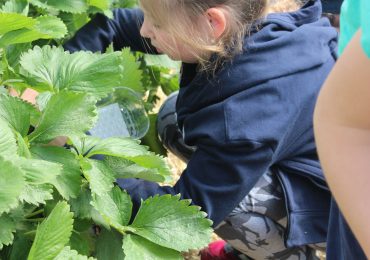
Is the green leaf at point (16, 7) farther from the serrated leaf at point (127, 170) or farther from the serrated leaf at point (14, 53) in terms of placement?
the serrated leaf at point (127, 170)

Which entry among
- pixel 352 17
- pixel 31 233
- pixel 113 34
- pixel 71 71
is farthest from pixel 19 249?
pixel 113 34

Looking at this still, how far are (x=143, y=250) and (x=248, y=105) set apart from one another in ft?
1.01

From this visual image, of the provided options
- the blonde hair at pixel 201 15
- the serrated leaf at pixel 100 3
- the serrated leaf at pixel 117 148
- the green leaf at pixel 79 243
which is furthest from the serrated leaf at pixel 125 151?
the serrated leaf at pixel 100 3

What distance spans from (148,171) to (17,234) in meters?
0.19

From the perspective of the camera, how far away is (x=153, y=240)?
78cm

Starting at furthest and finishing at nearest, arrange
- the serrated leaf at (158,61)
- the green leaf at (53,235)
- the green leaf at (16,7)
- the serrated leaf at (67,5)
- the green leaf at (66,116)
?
1. the serrated leaf at (158,61)
2. the serrated leaf at (67,5)
3. the green leaf at (16,7)
4. the green leaf at (66,116)
5. the green leaf at (53,235)

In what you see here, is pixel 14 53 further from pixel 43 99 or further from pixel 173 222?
pixel 173 222

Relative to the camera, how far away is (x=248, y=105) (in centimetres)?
96

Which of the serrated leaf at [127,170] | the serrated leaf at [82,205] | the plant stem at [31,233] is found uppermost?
the serrated leaf at [127,170]

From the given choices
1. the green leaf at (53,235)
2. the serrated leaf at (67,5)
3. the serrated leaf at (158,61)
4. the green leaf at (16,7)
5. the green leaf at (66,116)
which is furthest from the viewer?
the serrated leaf at (158,61)

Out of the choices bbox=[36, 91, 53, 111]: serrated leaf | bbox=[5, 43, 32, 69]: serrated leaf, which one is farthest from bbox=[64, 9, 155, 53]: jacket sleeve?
bbox=[36, 91, 53, 111]: serrated leaf

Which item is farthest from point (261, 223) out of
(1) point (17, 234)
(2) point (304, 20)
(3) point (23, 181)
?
(3) point (23, 181)

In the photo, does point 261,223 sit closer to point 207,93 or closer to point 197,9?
point 207,93

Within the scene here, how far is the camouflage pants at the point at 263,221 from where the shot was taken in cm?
110
